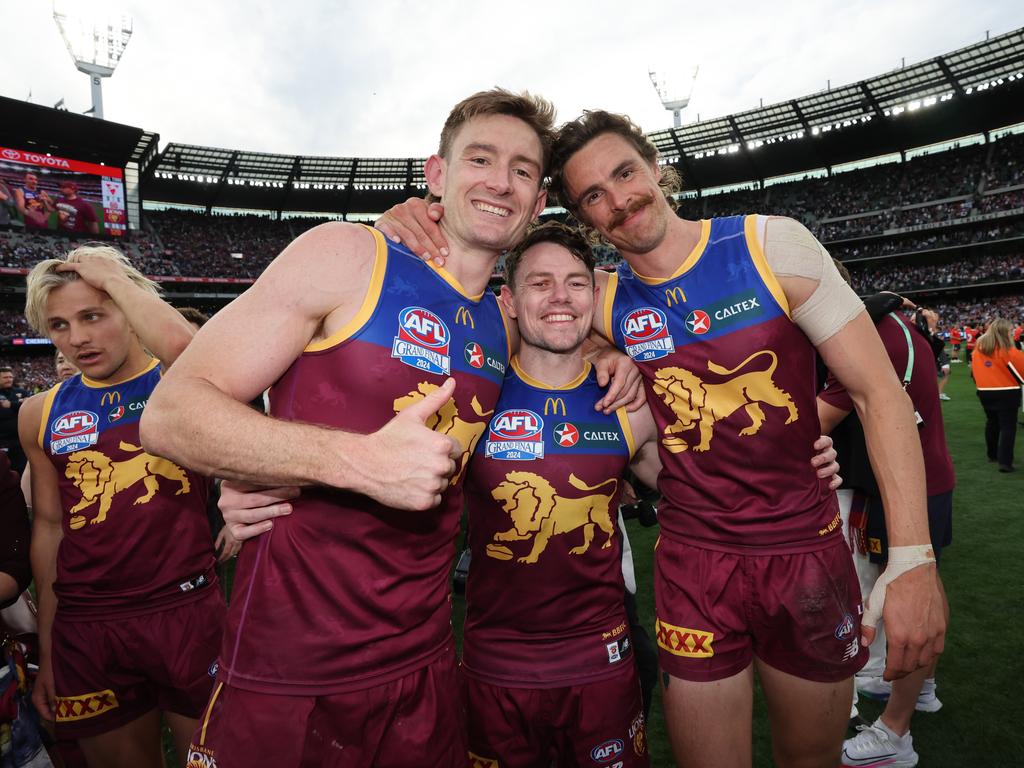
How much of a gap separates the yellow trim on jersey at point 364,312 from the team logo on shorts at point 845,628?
2214 millimetres

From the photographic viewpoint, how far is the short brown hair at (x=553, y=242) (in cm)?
279

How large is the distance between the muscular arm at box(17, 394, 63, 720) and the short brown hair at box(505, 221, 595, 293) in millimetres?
2530

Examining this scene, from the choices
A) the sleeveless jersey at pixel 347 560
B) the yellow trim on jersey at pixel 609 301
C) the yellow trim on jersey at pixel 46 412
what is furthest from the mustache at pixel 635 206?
the yellow trim on jersey at pixel 46 412

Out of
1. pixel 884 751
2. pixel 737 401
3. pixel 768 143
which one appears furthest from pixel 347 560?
pixel 768 143

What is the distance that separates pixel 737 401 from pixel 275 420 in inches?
70.3

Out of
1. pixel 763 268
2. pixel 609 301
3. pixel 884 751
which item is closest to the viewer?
pixel 763 268

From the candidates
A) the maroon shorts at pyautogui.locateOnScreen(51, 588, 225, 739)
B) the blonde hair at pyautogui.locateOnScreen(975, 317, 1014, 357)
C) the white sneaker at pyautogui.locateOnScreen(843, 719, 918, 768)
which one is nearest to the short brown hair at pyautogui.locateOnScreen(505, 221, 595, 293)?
the maroon shorts at pyautogui.locateOnScreen(51, 588, 225, 739)

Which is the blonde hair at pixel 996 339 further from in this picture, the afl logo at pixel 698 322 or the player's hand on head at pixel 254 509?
the player's hand on head at pixel 254 509

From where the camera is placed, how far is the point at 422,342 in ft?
6.36

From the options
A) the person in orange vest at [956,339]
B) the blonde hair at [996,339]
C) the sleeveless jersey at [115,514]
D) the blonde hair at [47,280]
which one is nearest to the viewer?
the sleeveless jersey at [115,514]

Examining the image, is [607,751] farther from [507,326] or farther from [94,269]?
[94,269]

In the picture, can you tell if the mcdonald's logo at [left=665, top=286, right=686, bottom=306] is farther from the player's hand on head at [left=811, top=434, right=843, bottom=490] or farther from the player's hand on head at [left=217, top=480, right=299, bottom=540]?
the player's hand on head at [left=217, top=480, right=299, bottom=540]

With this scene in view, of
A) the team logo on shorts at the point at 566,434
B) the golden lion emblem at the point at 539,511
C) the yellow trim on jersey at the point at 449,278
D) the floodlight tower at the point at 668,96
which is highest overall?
the floodlight tower at the point at 668,96

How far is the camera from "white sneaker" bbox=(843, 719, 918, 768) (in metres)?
3.12
